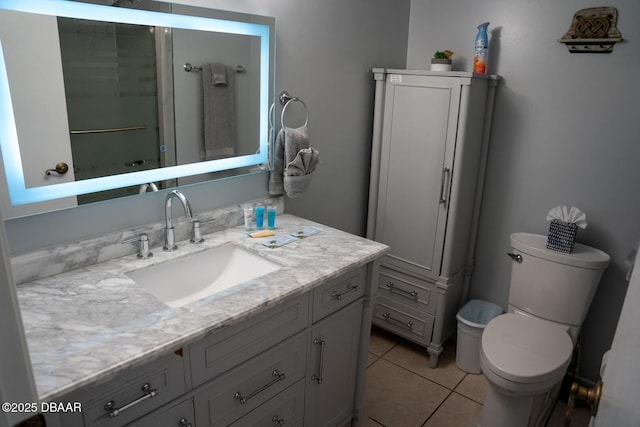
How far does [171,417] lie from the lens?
49.0 inches

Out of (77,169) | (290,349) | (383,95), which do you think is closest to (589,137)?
(383,95)

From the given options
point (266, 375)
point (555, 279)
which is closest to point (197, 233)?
point (266, 375)

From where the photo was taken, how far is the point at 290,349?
1.57 metres

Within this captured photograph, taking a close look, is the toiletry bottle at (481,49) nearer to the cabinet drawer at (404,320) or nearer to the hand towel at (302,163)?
the hand towel at (302,163)

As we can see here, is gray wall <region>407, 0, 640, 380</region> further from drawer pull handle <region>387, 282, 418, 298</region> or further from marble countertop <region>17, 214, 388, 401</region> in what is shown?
marble countertop <region>17, 214, 388, 401</region>

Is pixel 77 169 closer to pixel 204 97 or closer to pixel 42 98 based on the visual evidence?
pixel 42 98

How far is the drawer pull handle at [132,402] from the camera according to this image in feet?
3.59

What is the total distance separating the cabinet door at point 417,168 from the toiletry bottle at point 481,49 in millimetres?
207

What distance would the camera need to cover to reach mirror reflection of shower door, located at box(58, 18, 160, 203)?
1.38 meters

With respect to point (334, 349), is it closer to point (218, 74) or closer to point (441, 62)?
point (218, 74)

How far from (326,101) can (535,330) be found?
143 cm

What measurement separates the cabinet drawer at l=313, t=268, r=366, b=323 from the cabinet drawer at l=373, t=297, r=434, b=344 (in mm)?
826

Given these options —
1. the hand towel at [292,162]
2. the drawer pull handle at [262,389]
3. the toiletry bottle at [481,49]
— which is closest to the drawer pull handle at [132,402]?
the drawer pull handle at [262,389]

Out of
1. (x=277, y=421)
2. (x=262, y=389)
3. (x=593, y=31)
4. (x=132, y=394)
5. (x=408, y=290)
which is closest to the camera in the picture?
(x=132, y=394)
